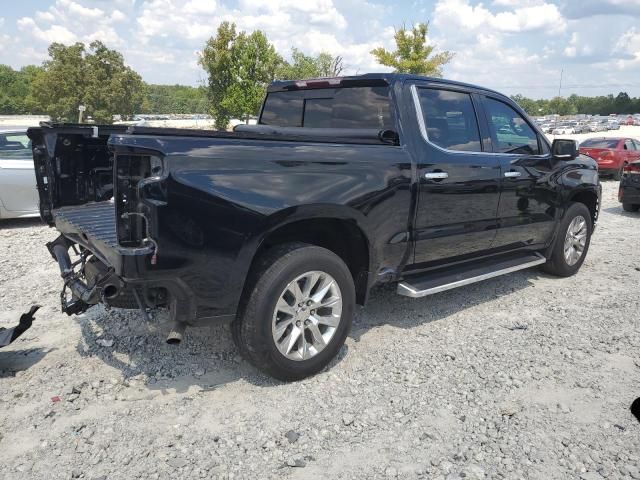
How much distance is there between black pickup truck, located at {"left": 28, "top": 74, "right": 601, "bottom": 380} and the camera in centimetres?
289

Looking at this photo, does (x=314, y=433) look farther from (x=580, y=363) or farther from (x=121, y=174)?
(x=580, y=363)

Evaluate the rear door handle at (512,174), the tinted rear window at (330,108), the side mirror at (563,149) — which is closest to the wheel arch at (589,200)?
the side mirror at (563,149)

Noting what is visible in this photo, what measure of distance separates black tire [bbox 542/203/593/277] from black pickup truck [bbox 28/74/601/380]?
0.86 feet

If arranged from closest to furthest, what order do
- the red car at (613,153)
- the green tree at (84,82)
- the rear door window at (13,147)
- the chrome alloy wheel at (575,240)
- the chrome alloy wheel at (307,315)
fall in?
the chrome alloy wheel at (307,315), the chrome alloy wheel at (575,240), the rear door window at (13,147), the red car at (613,153), the green tree at (84,82)

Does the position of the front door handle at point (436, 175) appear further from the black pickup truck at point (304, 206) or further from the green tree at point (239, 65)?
the green tree at point (239, 65)

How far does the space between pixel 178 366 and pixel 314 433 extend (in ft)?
3.99

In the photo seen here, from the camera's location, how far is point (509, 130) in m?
5.06

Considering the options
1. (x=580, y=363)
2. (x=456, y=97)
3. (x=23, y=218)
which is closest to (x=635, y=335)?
(x=580, y=363)

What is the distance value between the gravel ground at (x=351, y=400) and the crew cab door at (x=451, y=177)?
74 centimetres

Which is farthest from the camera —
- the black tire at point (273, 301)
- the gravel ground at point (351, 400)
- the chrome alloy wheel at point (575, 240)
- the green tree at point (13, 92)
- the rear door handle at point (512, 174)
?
the green tree at point (13, 92)

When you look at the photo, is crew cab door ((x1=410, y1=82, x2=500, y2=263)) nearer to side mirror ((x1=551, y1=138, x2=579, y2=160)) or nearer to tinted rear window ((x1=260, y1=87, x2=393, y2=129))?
tinted rear window ((x1=260, y1=87, x2=393, y2=129))

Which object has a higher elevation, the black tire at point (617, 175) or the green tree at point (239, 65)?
the green tree at point (239, 65)

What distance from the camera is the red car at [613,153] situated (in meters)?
17.5

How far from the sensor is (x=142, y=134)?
2906 millimetres
